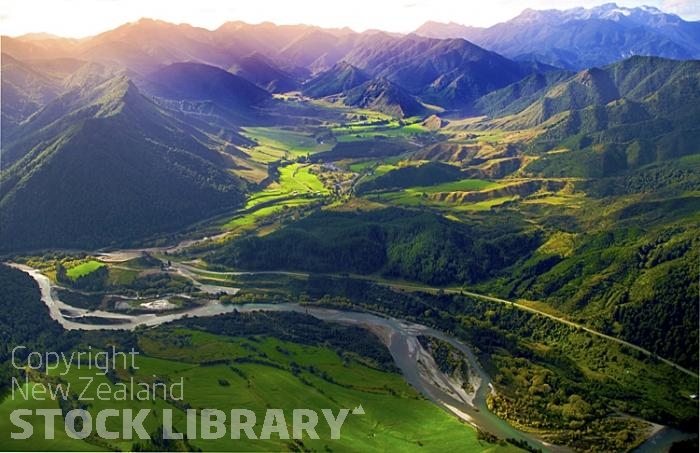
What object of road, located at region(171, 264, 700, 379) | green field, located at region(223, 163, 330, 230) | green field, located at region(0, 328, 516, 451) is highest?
green field, located at region(223, 163, 330, 230)

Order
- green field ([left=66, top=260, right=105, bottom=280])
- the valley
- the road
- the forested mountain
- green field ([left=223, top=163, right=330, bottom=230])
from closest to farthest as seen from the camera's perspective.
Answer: the valley < the road < green field ([left=66, top=260, right=105, bottom=280]) < the forested mountain < green field ([left=223, top=163, right=330, bottom=230])

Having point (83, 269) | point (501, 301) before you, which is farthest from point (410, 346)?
point (83, 269)

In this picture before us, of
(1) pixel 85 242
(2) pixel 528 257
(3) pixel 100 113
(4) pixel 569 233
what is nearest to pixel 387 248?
(2) pixel 528 257

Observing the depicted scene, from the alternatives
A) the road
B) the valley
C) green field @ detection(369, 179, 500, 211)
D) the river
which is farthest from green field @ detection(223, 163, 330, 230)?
the river

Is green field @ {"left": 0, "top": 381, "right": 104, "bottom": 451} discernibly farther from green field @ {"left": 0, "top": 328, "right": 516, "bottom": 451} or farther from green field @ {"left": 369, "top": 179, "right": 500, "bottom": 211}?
green field @ {"left": 369, "top": 179, "right": 500, "bottom": 211}

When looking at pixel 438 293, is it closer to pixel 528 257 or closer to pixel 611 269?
pixel 528 257

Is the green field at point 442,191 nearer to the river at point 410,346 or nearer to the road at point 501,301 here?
the road at point 501,301
